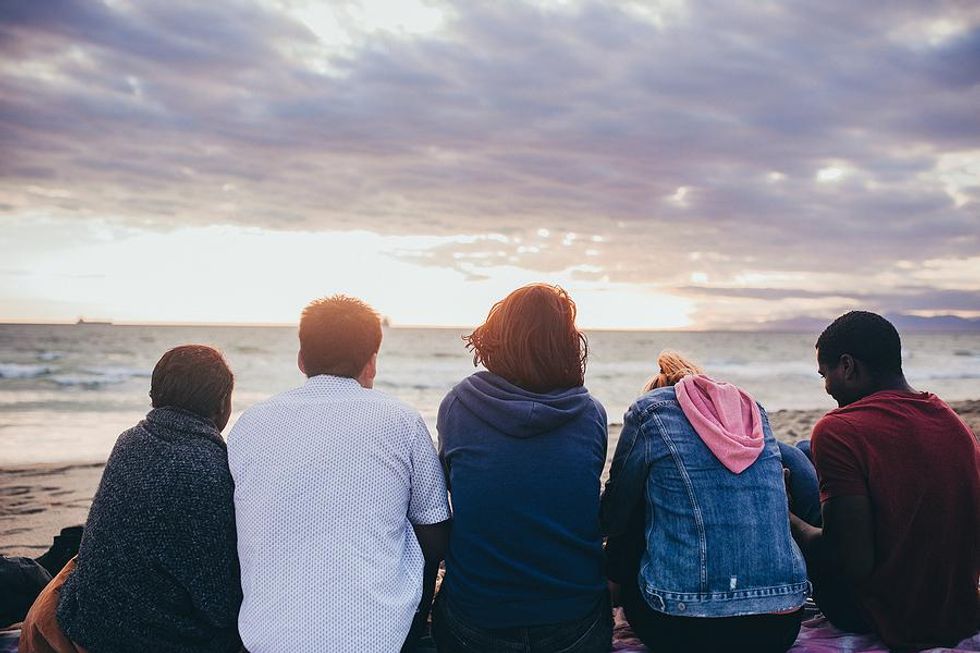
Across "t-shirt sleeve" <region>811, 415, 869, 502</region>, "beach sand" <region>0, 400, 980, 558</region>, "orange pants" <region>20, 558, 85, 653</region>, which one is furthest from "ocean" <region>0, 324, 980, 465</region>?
"t-shirt sleeve" <region>811, 415, 869, 502</region>

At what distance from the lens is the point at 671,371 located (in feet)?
9.37

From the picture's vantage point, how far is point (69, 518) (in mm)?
6043

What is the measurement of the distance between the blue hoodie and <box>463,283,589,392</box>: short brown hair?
7 cm

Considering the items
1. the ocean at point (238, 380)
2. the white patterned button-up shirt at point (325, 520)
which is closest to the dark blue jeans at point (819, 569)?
the white patterned button-up shirt at point (325, 520)

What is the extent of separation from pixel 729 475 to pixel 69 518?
578 centimetres

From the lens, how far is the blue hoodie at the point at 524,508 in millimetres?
2426

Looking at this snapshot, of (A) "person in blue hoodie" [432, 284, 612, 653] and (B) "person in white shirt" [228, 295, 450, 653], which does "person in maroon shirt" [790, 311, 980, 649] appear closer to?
(A) "person in blue hoodie" [432, 284, 612, 653]

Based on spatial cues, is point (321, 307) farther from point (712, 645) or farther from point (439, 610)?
point (712, 645)

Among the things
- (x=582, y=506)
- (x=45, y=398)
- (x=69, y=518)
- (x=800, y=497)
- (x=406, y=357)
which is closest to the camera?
(x=582, y=506)

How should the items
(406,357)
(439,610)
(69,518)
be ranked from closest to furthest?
(439,610), (69,518), (406,357)

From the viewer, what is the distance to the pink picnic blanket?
2686mm

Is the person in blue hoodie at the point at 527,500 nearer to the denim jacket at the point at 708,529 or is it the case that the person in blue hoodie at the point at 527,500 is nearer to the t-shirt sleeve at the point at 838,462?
the denim jacket at the point at 708,529

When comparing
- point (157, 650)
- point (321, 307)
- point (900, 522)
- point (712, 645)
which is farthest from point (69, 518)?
point (900, 522)

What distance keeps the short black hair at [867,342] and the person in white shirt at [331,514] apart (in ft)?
5.37
